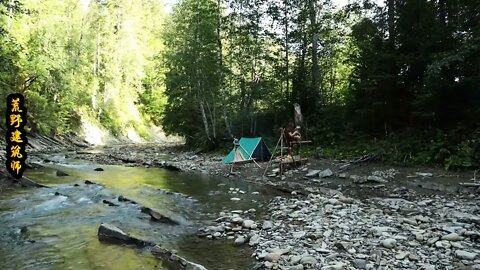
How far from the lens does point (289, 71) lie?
21078mm

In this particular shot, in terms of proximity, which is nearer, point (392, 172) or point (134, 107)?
point (392, 172)

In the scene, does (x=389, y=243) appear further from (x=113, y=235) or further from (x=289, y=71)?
(x=289, y=71)

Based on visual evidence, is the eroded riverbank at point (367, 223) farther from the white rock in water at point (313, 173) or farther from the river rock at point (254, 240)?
the white rock in water at point (313, 173)

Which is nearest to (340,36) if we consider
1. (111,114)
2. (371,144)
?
(371,144)

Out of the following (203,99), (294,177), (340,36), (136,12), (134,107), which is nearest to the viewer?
(294,177)

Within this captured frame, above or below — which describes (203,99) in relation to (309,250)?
above

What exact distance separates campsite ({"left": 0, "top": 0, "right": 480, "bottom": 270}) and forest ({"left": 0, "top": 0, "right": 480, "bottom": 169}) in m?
0.08

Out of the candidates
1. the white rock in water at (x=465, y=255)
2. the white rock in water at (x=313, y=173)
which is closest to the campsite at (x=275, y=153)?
the white rock in water at (x=465, y=255)

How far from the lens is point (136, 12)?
48.1 m

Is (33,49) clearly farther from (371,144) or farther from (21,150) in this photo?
(371,144)

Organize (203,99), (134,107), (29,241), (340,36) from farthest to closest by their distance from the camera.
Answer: (134,107), (203,99), (340,36), (29,241)

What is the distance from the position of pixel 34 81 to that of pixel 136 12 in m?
23.7

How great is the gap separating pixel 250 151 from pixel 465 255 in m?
12.4

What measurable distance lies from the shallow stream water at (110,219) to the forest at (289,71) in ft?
18.9
